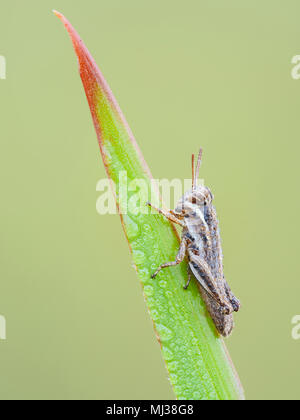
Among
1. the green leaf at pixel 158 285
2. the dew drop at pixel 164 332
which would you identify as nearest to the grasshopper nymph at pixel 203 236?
the green leaf at pixel 158 285

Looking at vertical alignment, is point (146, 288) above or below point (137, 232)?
below

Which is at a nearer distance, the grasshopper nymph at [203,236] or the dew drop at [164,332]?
the dew drop at [164,332]

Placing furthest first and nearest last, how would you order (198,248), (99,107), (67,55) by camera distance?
1. (67,55)
2. (198,248)
3. (99,107)

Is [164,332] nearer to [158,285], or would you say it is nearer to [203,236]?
[158,285]

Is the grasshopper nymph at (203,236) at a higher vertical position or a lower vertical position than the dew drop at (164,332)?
higher

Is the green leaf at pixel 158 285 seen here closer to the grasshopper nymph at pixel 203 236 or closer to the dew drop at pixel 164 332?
the dew drop at pixel 164 332

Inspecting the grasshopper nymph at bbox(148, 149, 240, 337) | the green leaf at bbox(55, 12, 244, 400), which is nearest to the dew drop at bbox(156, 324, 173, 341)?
the green leaf at bbox(55, 12, 244, 400)
